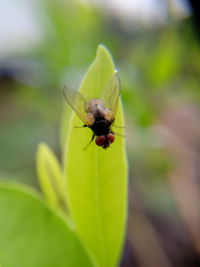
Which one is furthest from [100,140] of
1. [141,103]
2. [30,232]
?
[141,103]

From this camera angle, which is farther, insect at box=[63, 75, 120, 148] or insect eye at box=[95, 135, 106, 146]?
insect at box=[63, 75, 120, 148]

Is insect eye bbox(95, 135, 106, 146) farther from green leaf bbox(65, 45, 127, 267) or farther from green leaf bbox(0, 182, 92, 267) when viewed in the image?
green leaf bbox(0, 182, 92, 267)

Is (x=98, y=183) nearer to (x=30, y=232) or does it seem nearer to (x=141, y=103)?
(x=30, y=232)

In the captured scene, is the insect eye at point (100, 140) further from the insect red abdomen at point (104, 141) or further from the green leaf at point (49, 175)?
the green leaf at point (49, 175)

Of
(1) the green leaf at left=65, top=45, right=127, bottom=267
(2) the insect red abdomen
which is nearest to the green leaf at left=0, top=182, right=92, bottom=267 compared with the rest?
(1) the green leaf at left=65, top=45, right=127, bottom=267

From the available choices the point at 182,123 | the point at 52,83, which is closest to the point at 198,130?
the point at 182,123

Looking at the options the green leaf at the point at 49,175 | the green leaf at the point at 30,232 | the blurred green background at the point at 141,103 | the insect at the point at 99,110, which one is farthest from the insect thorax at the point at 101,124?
the blurred green background at the point at 141,103

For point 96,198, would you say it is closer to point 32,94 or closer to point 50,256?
point 50,256
